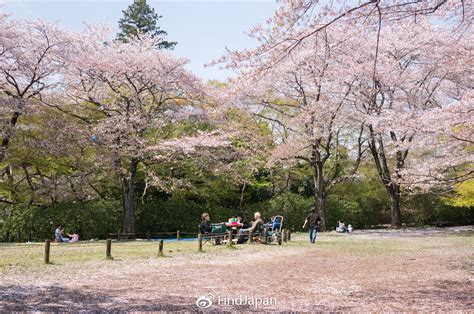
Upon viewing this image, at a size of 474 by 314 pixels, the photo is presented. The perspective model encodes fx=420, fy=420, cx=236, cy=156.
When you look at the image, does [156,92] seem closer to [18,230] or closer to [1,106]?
[1,106]

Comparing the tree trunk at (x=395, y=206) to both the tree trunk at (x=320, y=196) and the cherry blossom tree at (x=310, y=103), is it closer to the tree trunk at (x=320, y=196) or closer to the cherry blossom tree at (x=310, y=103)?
the cherry blossom tree at (x=310, y=103)

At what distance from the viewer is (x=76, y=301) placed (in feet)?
18.3

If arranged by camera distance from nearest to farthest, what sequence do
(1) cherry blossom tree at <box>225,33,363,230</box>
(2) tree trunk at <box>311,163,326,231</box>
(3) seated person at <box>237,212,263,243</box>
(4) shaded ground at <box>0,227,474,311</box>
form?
1. (4) shaded ground at <box>0,227,474,311</box>
2. (3) seated person at <box>237,212,263,243</box>
3. (1) cherry blossom tree at <box>225,33,363,230</box>
4. (2) tree trunk at <box>311,163,326,231</box>

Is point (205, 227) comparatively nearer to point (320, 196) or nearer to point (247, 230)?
point (247, 230)

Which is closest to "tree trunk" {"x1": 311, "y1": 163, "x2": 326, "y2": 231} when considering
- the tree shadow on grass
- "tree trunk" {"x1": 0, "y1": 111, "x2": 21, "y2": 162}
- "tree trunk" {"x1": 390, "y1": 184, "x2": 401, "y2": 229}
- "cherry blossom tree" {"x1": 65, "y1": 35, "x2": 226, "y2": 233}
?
"tree trunk" {"x1": 390, "y1": 184, "x2": 401, "y2": 229}

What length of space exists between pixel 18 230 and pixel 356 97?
1946cm

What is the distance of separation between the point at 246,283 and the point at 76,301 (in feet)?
9.08

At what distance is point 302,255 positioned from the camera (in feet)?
37.3

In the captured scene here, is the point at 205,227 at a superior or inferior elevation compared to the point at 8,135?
inferior

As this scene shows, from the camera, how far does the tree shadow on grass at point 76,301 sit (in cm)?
520

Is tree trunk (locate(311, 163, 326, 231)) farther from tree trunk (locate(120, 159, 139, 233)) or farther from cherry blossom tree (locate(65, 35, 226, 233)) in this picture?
tree trunk (locate(120, 159, 139, 233))

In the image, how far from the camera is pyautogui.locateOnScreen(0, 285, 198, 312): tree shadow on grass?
5199 mm

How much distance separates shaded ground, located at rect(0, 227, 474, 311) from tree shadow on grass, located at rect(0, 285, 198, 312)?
0.5 inches

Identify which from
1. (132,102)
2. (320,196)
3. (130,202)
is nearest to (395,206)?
(320,196)
